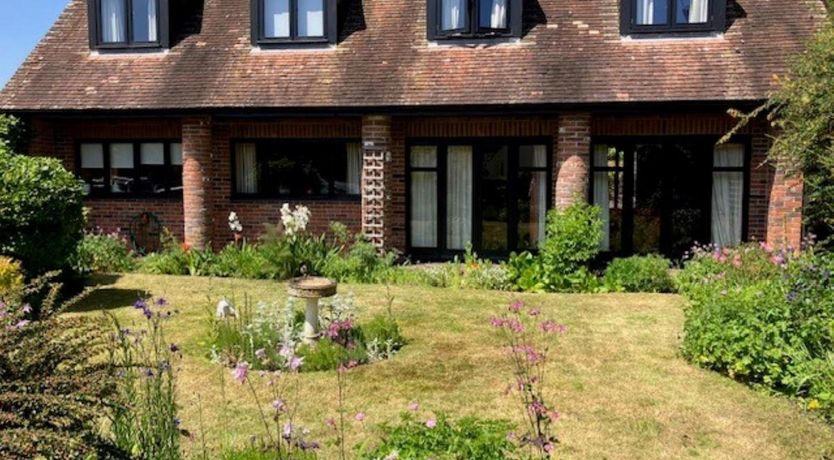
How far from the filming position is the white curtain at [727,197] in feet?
43.6

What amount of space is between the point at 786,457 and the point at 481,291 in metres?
6.44

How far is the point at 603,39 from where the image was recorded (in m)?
13.7

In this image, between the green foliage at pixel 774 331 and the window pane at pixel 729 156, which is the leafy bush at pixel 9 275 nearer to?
the green foliage at pixel 774 331

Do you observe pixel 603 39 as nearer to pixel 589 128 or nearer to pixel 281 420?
pixel 589 128

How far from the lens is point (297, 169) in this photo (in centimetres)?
1495

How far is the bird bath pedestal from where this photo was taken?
7188 mm

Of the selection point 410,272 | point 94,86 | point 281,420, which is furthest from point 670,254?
point 94,86

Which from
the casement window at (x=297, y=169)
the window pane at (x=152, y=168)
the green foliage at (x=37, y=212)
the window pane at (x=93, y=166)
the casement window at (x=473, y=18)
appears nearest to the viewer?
the green foliage at (x=37, y=212)

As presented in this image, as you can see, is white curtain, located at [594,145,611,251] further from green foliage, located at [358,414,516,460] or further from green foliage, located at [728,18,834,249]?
green foliage, located at [358,414,516,460]

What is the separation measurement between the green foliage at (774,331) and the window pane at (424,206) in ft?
23.3

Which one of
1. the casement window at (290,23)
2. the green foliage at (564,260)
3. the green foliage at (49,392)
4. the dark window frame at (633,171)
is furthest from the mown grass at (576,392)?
the casement window at (290,23)

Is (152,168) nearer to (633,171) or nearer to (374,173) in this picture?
(374,173)

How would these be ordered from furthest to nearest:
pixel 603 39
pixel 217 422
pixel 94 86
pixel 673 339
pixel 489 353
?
pixel 94 86 → pixel 603 39 → pixel 673 339 → pixel 489 353 → pixel 217 422

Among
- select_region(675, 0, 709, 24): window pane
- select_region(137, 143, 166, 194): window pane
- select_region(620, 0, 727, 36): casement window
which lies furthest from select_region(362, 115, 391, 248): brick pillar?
select_region(675, 0, 709, 24): window pane
